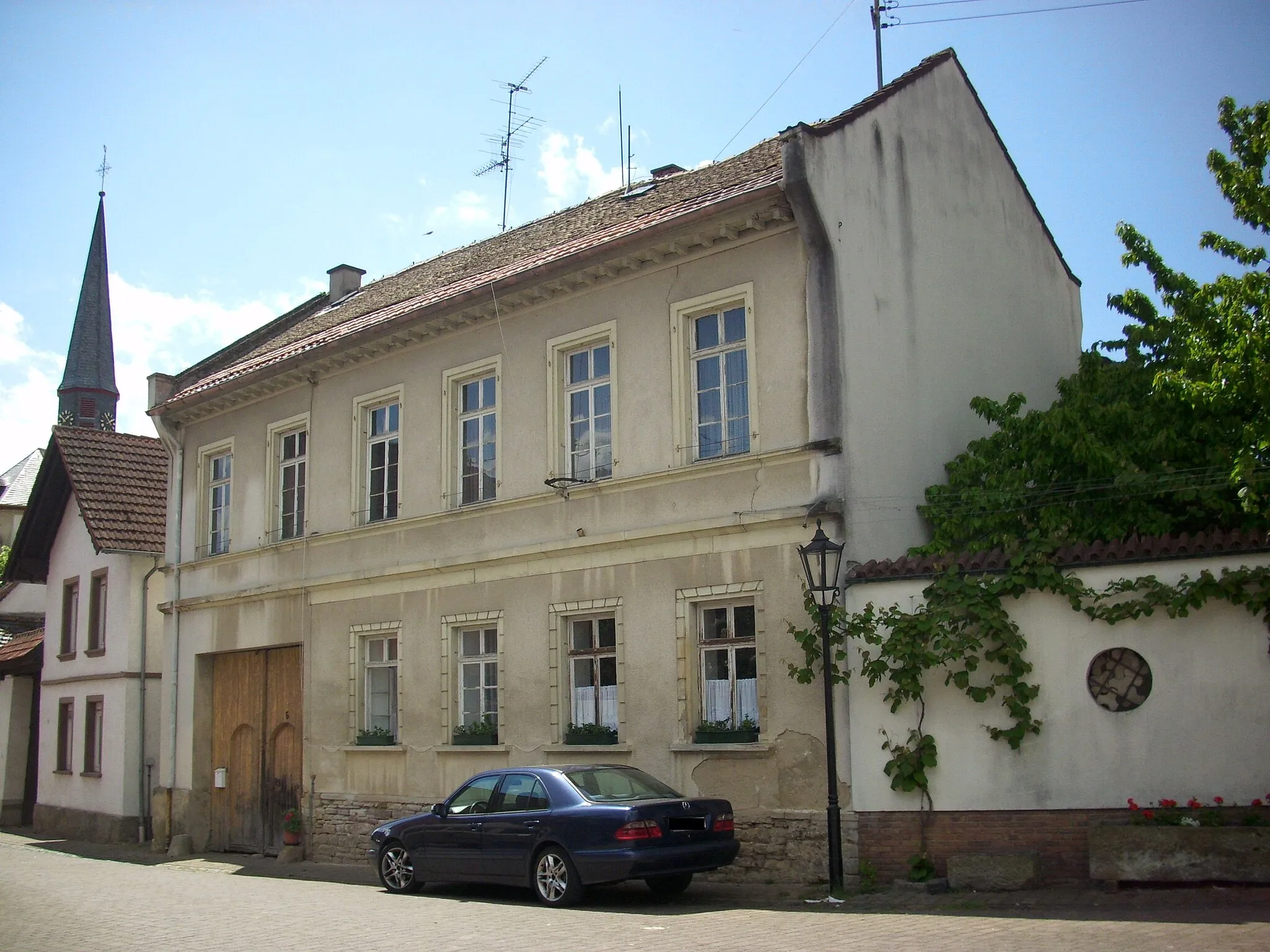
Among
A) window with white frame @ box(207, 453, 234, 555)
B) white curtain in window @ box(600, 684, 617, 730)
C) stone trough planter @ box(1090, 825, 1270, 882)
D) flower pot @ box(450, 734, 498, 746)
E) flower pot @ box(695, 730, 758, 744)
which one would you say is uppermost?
window with white frame @ box(207, 453, 234, 555)

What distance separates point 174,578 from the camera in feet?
76.4

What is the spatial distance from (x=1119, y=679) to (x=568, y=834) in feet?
17.5

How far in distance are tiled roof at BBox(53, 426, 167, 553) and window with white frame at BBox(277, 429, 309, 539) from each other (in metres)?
4.86

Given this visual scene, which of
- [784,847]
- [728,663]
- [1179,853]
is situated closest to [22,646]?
[728,663]

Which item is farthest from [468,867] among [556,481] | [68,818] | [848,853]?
[68,818]

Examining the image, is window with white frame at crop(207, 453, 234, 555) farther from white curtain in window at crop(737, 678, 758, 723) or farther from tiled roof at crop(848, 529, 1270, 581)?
tiled roof at crop(848, 529, 1270, 581)

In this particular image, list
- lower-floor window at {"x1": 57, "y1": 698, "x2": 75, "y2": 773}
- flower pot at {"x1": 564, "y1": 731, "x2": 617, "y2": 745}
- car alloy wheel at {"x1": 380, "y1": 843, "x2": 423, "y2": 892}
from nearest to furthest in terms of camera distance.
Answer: car alloy wheel at {"x1": 380, "y1": 843, "x2": 423, "y2": 892} → flower pot at {"x1": 564, "y1": 731, "x2": 617, "y2": 745} → lower-floor window at {"x1": 57, "y1": 698, "x2": 75, "y2": 773}

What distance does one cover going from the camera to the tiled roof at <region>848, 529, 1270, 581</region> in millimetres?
11344

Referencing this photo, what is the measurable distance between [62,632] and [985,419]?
20827mm

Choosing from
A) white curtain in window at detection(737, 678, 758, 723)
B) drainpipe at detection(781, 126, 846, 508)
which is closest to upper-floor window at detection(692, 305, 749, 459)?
drainpipe at detection(781, 126, 846, 508)

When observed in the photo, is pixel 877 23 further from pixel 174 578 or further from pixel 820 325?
pixel 174 578

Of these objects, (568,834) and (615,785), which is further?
(615,785)

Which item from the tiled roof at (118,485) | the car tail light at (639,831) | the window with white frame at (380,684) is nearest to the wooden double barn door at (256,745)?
the window with white frame at (380,684)

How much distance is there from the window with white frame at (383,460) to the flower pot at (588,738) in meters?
4.91
